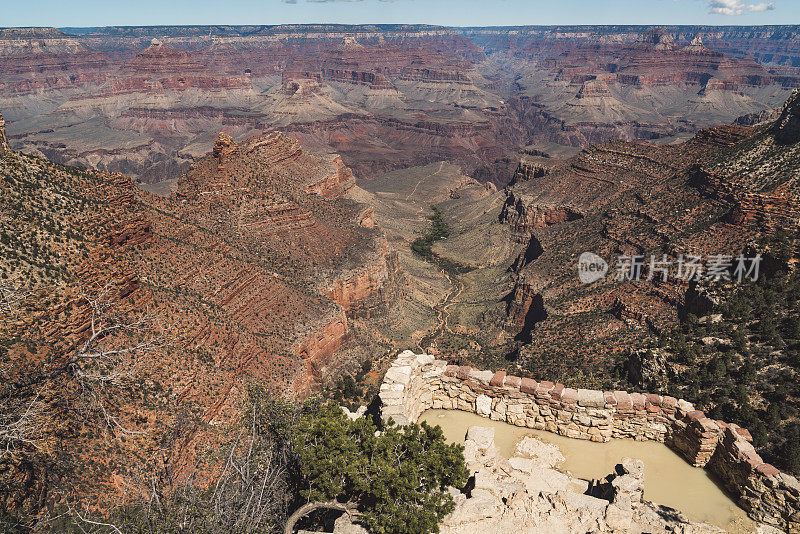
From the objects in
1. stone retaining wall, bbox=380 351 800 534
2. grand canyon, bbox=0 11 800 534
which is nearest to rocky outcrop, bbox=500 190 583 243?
grand canyon, bbox=0 11 800 534

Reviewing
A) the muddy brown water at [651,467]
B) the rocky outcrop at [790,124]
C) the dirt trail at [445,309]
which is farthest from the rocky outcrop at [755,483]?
the rocky outcrop at [790,124]

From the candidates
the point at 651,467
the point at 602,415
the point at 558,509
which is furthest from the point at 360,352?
the point at 558,509

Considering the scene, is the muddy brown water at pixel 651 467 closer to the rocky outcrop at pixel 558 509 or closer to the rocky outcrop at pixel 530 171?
the rocky outcrop at pixel 558 509

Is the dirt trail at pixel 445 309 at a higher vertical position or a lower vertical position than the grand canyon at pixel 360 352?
lower

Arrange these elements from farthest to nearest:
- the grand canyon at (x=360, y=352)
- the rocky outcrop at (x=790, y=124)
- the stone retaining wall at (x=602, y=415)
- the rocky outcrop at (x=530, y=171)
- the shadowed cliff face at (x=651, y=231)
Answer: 1. the rocky outcrop at (x=530, y=171)
2. the rocky outcrop at (x=790, y=124)
3. the shadowed cliff face at (x=651, y=231)
4. the stone retaining wall at (x=602, y=415)
5. the grand canyon at (x=360, y=352)

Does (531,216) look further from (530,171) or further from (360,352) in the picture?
(360,352)

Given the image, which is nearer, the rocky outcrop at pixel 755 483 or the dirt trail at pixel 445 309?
the rocky outcrop at pixel 755 483
